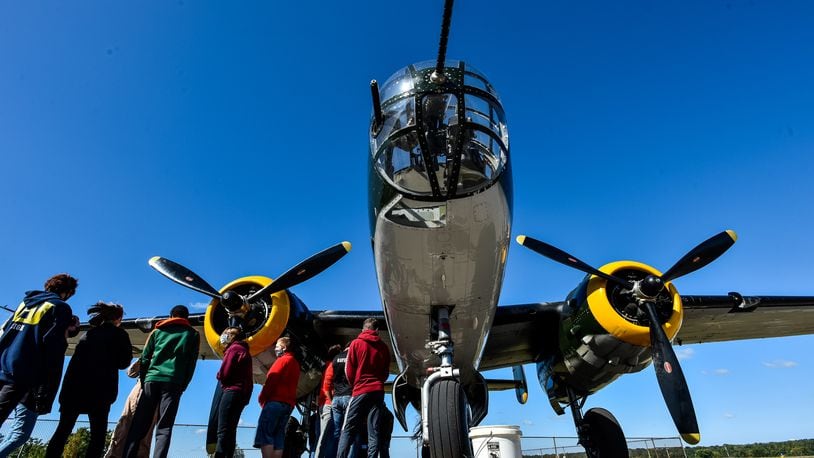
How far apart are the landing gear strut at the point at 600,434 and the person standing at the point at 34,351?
24.7 feet

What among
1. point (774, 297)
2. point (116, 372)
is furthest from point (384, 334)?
point (774, 297)

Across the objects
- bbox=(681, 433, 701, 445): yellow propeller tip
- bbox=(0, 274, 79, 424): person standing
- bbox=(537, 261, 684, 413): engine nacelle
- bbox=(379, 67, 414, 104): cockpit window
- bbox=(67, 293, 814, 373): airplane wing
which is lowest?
bbox=(681, 433, 701, 445): yellow propeller tip

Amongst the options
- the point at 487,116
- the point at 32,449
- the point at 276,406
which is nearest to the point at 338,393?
the point at 276,406

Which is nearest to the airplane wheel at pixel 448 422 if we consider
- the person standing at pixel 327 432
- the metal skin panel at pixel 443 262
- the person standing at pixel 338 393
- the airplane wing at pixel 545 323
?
the metal skin panel at pixel 443 262

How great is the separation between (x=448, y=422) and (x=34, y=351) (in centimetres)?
369

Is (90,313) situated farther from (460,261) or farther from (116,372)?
(460,261)

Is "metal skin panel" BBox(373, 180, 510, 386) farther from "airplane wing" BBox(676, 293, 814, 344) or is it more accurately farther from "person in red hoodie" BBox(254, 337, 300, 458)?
"airplane wing" BBox(676, 293, 814, 344)

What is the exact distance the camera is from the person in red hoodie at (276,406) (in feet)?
15.9

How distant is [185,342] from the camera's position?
440 centimetres

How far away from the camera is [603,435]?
727cm

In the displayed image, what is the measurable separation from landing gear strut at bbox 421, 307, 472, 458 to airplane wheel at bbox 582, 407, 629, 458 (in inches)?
165

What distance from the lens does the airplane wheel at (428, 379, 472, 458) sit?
4.15 meters

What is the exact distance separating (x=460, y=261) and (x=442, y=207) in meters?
0.77

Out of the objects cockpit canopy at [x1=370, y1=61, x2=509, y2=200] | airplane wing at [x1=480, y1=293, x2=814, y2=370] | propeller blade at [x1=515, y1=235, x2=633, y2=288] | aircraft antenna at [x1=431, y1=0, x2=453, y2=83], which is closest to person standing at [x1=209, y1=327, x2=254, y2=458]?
cockpit canopy at [x1=370, y1=61, x2=509, y2=200]
